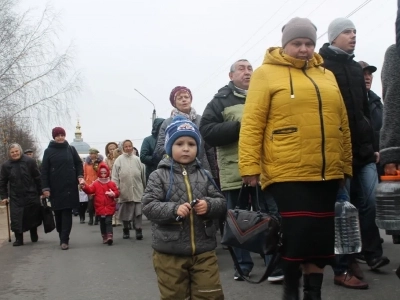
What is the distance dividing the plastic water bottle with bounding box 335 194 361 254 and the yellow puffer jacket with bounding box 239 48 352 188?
44 cm

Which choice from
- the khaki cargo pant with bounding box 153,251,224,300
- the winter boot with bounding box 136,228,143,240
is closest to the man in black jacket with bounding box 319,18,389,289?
the khaki cargo pant with bounding box 153,251,224,300

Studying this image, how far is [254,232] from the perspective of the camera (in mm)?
4434

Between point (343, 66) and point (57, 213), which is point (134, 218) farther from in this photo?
point (343, 66)

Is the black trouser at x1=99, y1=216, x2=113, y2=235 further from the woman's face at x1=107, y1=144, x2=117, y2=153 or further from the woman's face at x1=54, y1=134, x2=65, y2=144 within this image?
the woman's face at x1=107, y1=144, x2=117, y2=153

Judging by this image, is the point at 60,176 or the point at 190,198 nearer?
the point at 190,198

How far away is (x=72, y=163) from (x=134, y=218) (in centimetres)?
152

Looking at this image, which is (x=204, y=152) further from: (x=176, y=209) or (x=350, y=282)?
(x=176, y=209)

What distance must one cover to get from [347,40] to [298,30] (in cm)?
133

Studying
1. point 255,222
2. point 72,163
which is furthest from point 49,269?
point 255,222

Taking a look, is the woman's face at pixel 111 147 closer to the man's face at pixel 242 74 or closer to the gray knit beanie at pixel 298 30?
the man's face at pixel 242 74

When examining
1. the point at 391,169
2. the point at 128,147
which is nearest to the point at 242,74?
the point at 391,169

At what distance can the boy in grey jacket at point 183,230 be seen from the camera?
4539 millimetres

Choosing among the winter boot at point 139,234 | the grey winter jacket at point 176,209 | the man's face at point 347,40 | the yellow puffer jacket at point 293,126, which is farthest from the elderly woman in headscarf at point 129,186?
the yellow puffer jacket at point 293,126

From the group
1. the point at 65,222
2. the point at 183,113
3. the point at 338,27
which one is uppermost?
the point at 338,27
